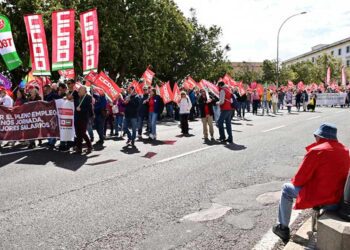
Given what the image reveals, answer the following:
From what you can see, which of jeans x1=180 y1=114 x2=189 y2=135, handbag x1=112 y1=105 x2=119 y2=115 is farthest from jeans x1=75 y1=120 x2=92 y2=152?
jeans x1=180 y1=114 x2=189 y2=135

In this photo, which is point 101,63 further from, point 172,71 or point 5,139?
point 5,139

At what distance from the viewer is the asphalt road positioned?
458 centimetres

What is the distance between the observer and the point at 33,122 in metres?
11.5

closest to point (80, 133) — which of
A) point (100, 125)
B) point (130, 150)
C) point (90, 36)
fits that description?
point (130, 150)

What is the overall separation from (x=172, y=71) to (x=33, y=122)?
97.2 feet

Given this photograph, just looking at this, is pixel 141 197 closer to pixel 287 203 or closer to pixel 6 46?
pixel 287 203

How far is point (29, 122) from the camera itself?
1150 cm

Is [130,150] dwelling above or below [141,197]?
above

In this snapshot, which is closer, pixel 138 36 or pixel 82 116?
pixel 82 116

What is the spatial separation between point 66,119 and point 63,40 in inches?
143


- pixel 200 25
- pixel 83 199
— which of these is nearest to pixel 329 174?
pixel 83 199

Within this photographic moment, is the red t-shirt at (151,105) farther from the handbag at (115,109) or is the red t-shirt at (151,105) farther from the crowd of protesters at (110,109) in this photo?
the handbag at (115,109)

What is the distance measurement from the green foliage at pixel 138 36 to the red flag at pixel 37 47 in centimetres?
1481

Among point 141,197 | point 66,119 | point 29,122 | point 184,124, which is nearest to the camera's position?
point 141,197
